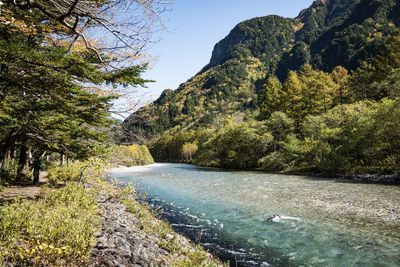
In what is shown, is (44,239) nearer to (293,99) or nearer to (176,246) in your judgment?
(176,246)

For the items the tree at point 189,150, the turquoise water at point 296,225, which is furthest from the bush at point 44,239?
the tree at point 189,150

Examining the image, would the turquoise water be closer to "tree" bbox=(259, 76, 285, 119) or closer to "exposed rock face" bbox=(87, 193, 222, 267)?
"exposed rock face" bbox=(87, 193, 222, 267)

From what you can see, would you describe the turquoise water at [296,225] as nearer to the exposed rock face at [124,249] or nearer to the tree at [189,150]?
the exposed rock face at [124,249]

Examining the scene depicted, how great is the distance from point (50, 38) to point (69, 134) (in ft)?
12.1

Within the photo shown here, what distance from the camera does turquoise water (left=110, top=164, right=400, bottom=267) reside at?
1065 centimetres

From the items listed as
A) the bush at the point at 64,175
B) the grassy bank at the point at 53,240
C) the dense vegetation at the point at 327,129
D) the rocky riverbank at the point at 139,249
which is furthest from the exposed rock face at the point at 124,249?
the dense vegetation at the point at 327,129

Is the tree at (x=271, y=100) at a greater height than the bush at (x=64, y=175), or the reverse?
the tree at (x=271, y=100)

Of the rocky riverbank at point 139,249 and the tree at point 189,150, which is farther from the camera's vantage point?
the tree at point 189,150

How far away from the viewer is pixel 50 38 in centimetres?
1124

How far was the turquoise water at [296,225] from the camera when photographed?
10.6 m

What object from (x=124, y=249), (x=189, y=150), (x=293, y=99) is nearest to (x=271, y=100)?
(x=293, y=99)

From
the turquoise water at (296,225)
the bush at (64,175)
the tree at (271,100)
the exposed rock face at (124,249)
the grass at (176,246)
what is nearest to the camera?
the exposed rock face at (124,249)

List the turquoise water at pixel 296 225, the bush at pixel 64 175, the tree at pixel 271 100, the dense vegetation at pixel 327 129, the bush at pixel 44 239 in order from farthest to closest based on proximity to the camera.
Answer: the tree at pixel 271 100, the dense vegetation at pixel 327 129, the bush at pixel 64 175, the turquoise water at pixel 296 225, the bush at pixel 44 239

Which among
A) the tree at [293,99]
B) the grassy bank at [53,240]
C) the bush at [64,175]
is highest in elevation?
the tree at [293,99]
